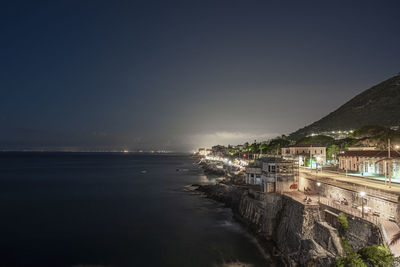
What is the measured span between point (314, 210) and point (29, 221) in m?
43.2

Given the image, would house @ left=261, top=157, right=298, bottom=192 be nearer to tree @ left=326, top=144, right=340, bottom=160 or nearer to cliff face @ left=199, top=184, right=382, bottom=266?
cliff face @ left=199, top=184, right=382, bottom=266

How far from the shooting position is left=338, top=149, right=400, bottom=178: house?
126 ft

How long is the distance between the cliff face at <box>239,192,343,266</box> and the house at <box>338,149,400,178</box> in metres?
16.8

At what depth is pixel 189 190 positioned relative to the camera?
71.2 metres

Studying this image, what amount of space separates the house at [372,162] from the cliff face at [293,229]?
1676cm

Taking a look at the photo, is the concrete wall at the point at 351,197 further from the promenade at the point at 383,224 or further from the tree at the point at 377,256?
the tree at the point at 377,256

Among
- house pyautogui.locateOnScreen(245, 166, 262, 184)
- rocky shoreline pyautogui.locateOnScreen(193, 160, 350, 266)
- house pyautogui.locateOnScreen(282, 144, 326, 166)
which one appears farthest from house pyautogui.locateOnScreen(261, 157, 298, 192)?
house pyautogui.locateOnScreen(282, 144, 326, 166)

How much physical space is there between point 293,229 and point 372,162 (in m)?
27.0

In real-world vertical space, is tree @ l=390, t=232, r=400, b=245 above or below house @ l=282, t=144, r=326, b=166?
below

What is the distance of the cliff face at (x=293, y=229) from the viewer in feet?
72.3

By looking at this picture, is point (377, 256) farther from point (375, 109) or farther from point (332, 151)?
point (375, 109)

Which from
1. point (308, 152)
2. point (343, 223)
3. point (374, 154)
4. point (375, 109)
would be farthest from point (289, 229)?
point (375, 109)

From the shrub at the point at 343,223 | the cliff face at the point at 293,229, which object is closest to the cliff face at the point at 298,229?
the cliff face at the point at 293,229

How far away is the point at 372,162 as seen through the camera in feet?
149
